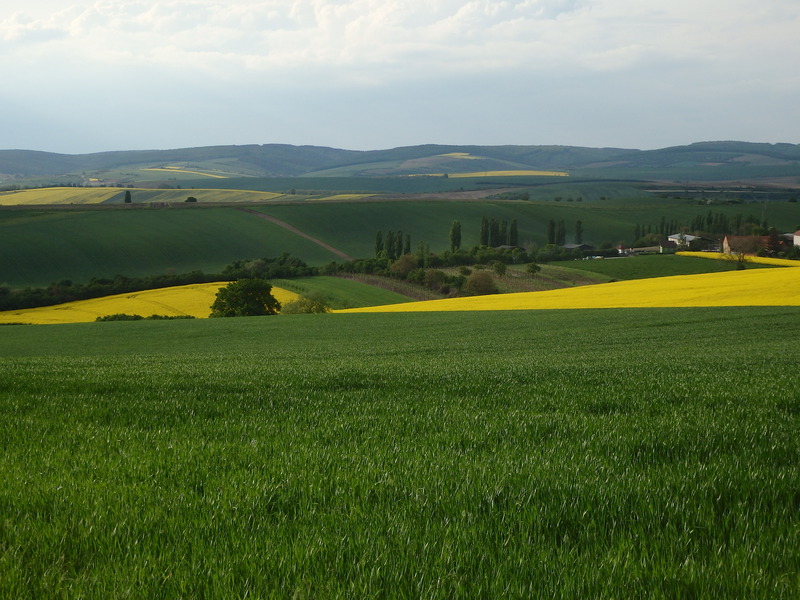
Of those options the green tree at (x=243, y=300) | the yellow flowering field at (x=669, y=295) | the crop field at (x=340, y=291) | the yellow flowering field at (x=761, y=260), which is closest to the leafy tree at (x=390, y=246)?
the crop field at (x=340, y=291)

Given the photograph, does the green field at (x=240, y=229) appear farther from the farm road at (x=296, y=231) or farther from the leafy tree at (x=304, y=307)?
the leafy tree at (x=304, y=307)

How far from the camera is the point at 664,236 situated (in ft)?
497

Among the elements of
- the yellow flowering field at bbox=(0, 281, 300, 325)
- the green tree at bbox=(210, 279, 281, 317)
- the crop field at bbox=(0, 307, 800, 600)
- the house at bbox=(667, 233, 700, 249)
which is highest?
the crop field at bbox=(0, 307, 800, 600)

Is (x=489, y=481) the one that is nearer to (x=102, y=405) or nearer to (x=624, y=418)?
(x=624, y=418)

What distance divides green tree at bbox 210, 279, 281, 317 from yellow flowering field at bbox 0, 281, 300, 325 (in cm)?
351

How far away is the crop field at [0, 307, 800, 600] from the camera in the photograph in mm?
4383

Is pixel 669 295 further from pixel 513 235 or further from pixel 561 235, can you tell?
pixel 561 235

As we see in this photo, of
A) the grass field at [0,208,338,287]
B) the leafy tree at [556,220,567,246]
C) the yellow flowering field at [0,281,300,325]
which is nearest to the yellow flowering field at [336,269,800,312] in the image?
the yellow flowering field at [0,281,300,325]

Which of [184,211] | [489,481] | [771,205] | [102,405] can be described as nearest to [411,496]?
[489,481]

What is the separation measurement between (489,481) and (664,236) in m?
156

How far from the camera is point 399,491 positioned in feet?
19.5

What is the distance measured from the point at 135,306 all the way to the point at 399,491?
76.8 metres

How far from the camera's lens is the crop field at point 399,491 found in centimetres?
438

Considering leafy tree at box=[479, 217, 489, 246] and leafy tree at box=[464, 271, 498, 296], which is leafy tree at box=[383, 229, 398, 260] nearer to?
leafy tree at box=[479, 217, 489, 246]
